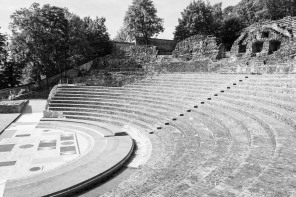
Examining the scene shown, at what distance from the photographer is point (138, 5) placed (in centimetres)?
3378

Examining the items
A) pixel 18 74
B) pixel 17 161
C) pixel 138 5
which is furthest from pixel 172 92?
pixel 138 5

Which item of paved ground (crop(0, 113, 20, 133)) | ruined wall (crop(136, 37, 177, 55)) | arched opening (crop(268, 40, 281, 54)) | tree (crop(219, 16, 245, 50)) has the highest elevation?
tree (crop(219, 16, 245, 50))

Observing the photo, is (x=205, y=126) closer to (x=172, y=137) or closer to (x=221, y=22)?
(x=172, y=137)

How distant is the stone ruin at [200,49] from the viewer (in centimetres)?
2222

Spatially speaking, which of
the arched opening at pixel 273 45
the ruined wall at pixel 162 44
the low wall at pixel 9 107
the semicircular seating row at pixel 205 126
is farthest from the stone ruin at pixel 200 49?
the low wall at pixel 9 107

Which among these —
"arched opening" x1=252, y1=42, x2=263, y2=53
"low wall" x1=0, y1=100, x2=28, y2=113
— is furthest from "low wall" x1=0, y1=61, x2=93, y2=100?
"arched opening" x1=252, y1=42, x2=263, y2=53

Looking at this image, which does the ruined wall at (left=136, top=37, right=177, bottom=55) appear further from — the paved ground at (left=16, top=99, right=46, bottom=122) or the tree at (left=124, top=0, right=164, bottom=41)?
the paved ground at (left=16, top=99, right=46, bottom=122)

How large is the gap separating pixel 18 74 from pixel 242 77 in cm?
2434

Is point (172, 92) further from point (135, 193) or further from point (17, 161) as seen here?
point (135, 193)

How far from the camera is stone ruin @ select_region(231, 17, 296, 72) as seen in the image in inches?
650

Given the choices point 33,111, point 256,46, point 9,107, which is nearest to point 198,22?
point 256,46

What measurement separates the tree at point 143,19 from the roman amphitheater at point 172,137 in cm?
1577

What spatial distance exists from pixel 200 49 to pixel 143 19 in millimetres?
13369

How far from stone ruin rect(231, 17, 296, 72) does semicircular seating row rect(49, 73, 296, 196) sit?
13.2ft
